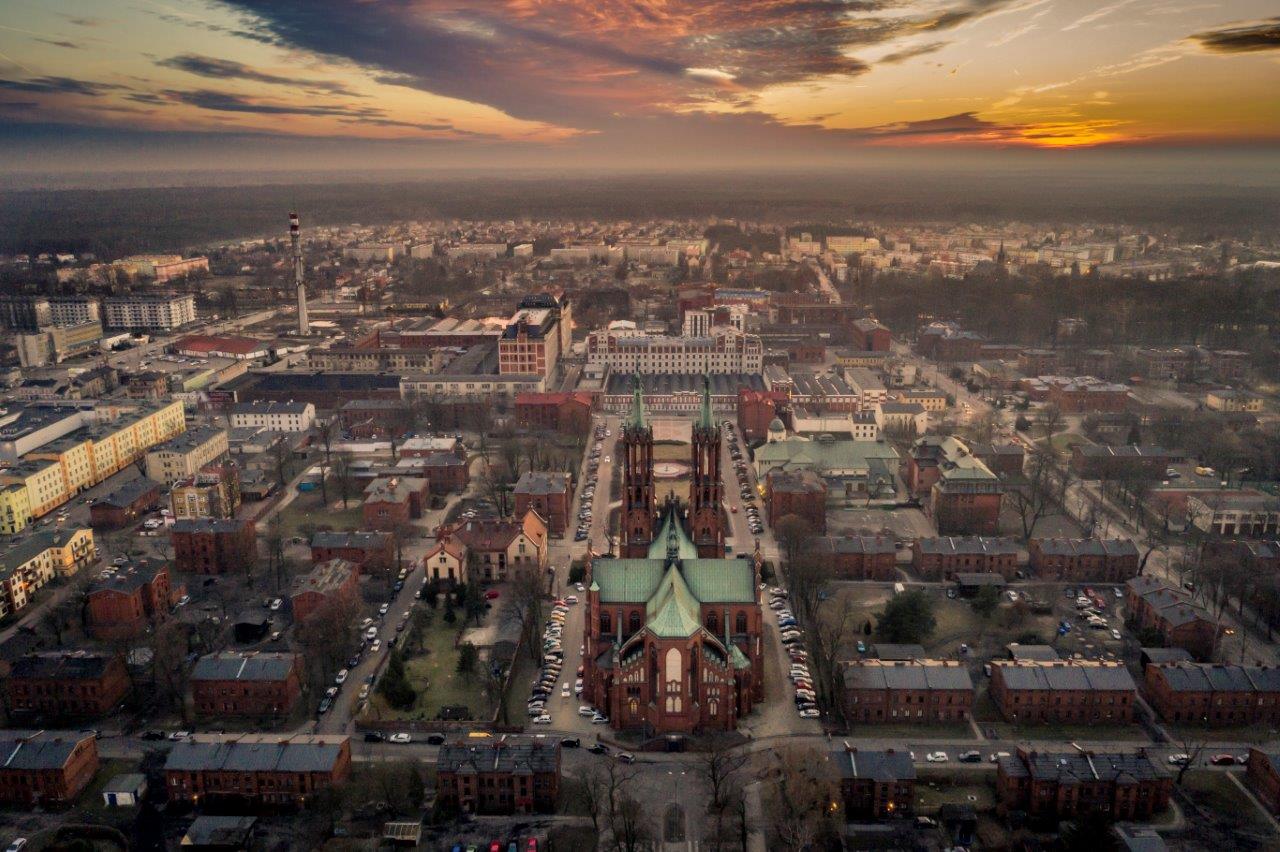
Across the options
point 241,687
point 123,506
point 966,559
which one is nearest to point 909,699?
point 966,559

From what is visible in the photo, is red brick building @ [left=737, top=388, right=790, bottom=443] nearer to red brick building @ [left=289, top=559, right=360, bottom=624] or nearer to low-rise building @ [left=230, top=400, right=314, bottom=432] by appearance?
low-rise building @ [left=230, top=400, right=314, bottom=432]

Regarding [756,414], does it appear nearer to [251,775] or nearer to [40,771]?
[251,775]

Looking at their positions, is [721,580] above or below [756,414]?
above

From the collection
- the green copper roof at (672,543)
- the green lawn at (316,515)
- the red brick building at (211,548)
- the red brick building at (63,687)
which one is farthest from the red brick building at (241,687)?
the green lawn at (316,515)

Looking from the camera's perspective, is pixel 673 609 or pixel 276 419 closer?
pixel 673 609

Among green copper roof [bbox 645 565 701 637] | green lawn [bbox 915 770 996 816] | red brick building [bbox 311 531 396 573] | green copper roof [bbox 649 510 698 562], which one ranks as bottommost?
green lawn [bbox 915 770 996 816]

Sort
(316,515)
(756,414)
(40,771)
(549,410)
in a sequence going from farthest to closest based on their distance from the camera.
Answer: (549,410) < (756,414) < (316,515) < (40,771)

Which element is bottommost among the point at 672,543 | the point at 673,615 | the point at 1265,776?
the point at 1265,776

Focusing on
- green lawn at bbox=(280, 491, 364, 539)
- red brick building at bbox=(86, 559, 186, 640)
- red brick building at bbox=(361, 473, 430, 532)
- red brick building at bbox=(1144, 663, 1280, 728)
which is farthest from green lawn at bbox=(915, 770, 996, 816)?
green lawn at bbox=(280, 491, 364, 539)
